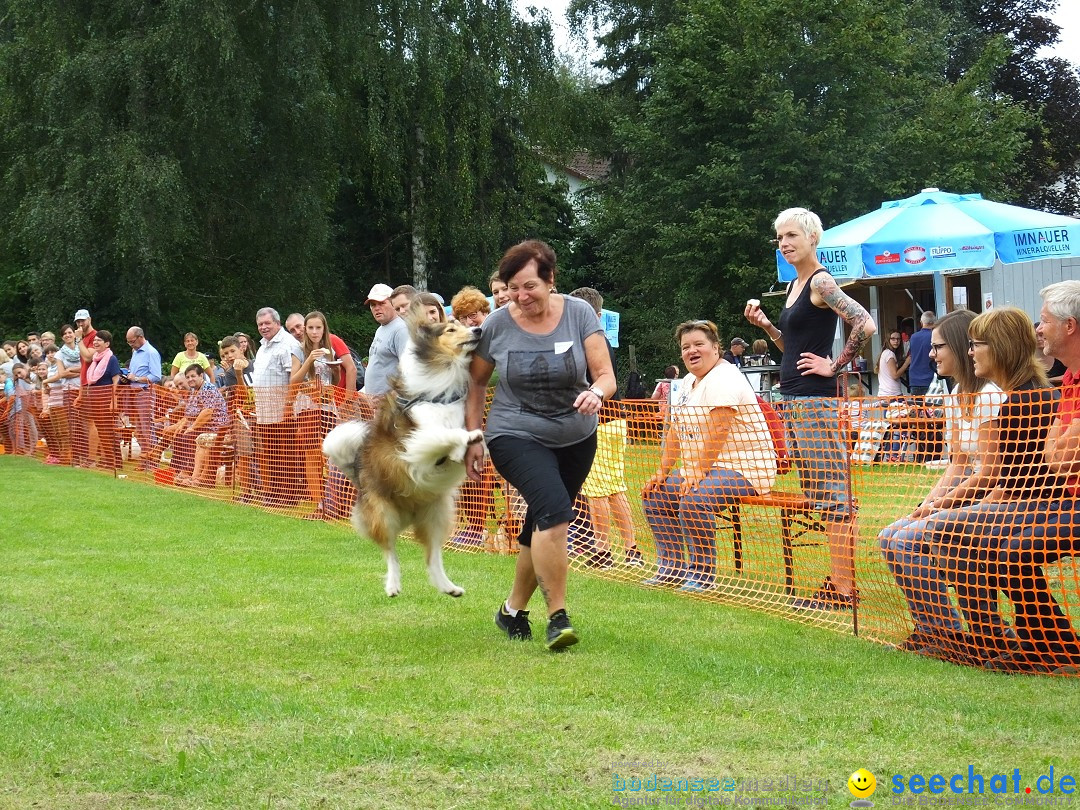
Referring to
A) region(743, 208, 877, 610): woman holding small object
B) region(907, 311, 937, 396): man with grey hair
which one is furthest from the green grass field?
region(907, 311, 937, 396): man with grey hair

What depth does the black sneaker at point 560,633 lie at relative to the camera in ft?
16.1

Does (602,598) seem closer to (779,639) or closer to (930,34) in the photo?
(779,639)

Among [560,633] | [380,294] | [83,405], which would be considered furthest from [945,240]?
[83,405]

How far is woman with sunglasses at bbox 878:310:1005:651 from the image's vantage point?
15.6 ft

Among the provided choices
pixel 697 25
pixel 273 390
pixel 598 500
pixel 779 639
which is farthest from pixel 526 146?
pixel 779 639

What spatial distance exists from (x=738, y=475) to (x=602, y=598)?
3.27 ft

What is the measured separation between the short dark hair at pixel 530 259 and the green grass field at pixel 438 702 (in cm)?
160

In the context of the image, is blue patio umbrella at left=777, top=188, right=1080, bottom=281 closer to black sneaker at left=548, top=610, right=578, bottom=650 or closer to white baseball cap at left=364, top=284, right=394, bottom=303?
white baseball cap at left=364, top=284, right=394, bottom=303

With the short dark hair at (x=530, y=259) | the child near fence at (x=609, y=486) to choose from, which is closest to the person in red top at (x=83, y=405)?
the child near fence at (x=609, y=486)

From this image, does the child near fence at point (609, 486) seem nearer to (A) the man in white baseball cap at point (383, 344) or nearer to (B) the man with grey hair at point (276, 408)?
(A) the man in white baseball cap at point (383, 344)

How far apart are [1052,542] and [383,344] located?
17.1 ft

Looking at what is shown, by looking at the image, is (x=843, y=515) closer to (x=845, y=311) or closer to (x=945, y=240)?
(x=845, y=311)

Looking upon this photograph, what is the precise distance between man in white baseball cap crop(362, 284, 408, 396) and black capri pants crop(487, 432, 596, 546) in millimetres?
3462

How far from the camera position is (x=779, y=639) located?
523 cm
